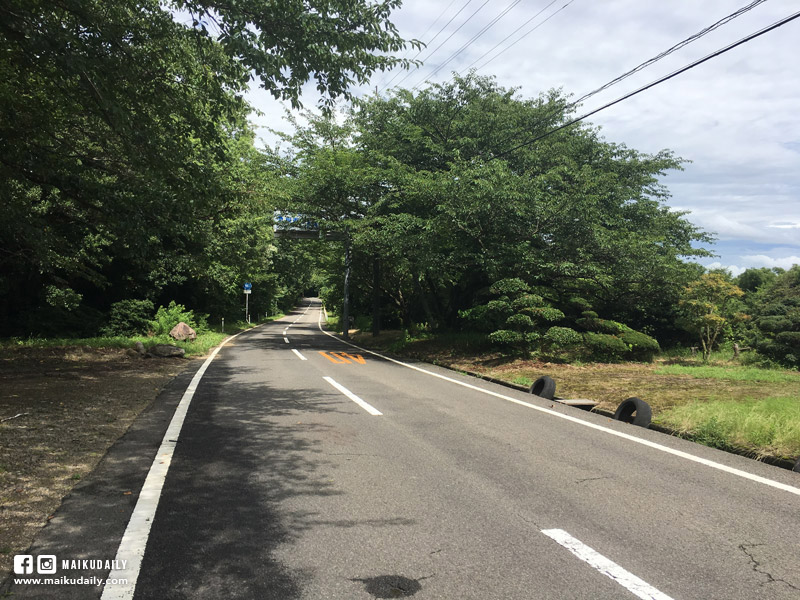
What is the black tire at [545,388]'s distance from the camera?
9.35 meters

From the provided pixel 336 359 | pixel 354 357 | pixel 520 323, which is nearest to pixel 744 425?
pixel 520 323

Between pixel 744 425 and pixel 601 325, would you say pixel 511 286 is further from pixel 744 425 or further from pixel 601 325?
pixel 744 425

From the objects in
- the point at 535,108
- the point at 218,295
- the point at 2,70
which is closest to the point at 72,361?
the point at 2,70

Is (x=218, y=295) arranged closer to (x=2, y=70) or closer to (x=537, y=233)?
(x=537, y=233)

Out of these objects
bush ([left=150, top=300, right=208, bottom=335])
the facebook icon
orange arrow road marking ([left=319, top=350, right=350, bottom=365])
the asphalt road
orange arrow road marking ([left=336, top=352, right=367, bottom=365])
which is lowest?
orange arrow road marking ([left=336, top=352, right=367, bottom=365])

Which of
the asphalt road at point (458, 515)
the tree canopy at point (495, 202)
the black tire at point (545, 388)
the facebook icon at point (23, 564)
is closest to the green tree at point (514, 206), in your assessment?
the tree canopy at point (495, 202)

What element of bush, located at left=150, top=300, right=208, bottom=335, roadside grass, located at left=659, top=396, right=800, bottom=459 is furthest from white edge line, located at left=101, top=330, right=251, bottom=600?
bush, located at left=150, top=300, right=208, bottom=335

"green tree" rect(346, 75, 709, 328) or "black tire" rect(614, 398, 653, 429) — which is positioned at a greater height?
"green tree" rect(346, 75, 709, 328)

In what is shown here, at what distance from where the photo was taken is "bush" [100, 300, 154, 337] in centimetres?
2062

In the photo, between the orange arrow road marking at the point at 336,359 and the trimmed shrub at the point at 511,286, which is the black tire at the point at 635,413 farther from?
the orange arrow road marking at the point at 336,359

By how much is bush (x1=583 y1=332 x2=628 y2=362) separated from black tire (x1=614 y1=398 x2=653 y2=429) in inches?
312

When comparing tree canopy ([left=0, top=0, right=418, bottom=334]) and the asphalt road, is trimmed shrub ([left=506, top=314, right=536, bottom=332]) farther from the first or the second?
tree canopy ([left=0, top=0, right=418, bottom=334])

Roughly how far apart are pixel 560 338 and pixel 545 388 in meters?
4.90

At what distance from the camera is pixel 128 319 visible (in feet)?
69.1
